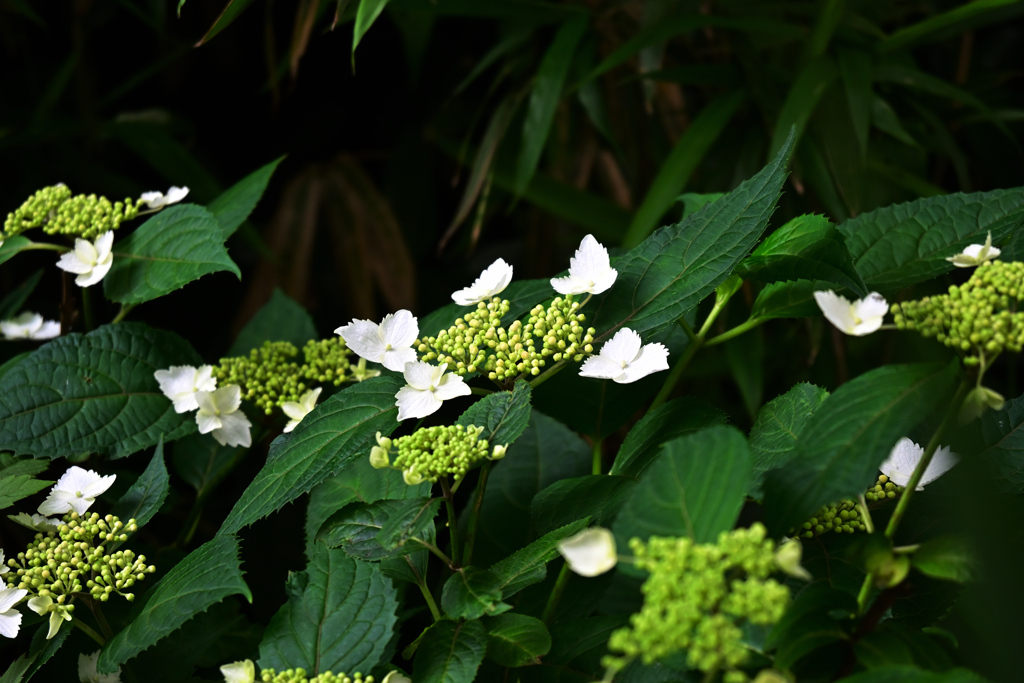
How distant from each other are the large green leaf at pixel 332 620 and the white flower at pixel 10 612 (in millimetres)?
174

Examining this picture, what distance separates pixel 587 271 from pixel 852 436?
247 millimetres

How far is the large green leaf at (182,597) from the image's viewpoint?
0.50 meters

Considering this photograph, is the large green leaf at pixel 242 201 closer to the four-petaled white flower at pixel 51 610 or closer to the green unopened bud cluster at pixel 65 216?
the green unopened bud cluster at pixel 65 216

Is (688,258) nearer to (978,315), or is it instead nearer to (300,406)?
(978,315)

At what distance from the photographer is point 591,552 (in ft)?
1.21

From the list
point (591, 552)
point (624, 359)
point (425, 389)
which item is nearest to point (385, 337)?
point (425, 389)

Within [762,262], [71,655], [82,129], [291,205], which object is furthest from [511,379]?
[82,129]

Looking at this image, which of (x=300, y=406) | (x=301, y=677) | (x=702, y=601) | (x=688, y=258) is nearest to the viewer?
(x=702, y=601)

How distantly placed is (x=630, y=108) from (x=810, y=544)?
1066 millimetres

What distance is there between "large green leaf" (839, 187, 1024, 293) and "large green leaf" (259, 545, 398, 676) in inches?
17.2

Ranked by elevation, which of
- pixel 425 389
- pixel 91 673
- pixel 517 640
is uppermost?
pixel 425 389

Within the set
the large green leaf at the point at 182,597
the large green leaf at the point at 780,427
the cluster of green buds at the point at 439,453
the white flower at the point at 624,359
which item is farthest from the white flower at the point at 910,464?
the large green leaf at the point at 182,597

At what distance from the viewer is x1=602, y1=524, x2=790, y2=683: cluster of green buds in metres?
0.33

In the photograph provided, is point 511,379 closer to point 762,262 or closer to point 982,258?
point 762,262
